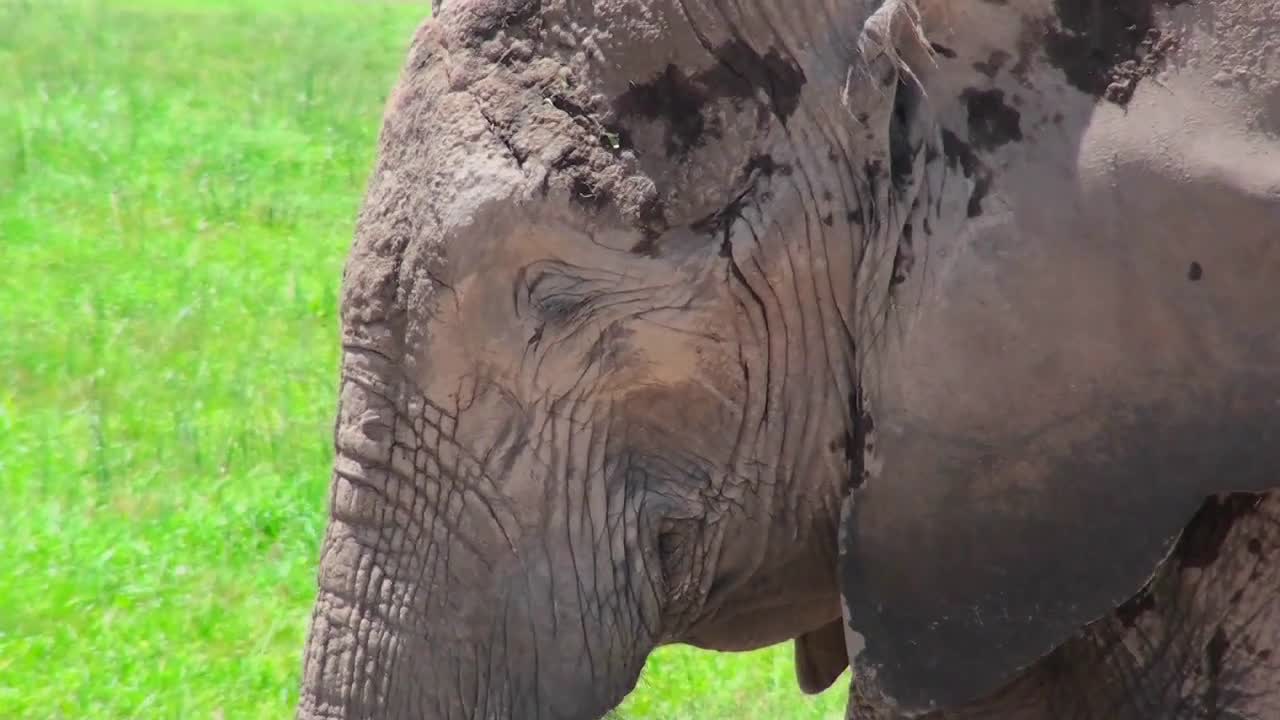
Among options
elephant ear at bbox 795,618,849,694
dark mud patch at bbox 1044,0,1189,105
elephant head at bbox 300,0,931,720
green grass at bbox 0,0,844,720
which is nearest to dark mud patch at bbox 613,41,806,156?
elephant head at bbox 300,0,931,720

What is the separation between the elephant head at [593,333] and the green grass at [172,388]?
193 centimetres

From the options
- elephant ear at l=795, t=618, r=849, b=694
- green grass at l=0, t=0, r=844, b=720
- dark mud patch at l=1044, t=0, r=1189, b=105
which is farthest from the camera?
green grass at l=0, t=0, r=844, b=720

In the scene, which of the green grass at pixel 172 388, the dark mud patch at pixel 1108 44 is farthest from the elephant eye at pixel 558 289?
the green grass at pixel 172 388

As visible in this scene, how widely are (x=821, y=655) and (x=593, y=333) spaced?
793 mm

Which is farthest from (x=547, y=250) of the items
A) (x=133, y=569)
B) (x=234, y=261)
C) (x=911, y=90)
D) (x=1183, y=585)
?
(x=234, y=261)

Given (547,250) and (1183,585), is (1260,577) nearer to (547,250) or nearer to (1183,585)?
(1183,585)

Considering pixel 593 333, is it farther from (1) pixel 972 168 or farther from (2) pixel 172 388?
(2) pixel 172 388

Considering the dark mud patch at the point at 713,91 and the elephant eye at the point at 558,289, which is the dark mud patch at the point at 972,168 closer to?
the dark mud patch at the point at 713,91

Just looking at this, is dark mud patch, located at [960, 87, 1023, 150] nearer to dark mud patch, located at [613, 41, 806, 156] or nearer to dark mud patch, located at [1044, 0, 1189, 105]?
dark mud patch, located at [1044, 0, 1189, 105]

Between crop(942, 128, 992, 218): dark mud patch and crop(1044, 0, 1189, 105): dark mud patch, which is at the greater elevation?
crop(1044, 0, 1189, 105): dark mud patch

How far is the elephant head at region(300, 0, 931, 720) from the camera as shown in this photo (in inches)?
91.3

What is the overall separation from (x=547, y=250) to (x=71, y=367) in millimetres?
4619

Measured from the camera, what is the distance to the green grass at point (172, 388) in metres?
4.55

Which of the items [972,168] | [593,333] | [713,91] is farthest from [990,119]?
[593,333]
